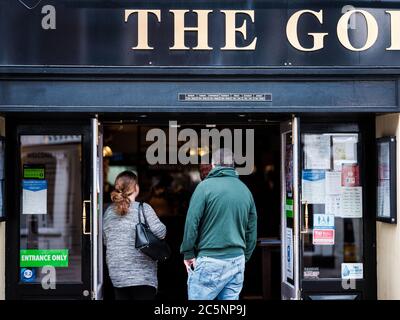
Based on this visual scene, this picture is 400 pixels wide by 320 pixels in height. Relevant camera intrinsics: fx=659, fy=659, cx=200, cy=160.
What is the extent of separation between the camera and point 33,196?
22.7 ft

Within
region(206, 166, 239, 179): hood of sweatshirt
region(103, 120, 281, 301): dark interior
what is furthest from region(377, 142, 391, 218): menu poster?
region(103, 120, 281, 301): dark interior

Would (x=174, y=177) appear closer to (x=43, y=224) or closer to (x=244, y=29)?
(x=43, y=224)

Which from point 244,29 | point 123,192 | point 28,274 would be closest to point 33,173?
point 28,274

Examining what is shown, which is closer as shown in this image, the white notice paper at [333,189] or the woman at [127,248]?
the woman at [127,248]

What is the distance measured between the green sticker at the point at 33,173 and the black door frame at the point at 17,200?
5.0 inches

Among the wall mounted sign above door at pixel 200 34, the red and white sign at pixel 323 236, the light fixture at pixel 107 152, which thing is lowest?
the red and white sign at pixel 323 236

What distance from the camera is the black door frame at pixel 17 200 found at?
6.76 meters

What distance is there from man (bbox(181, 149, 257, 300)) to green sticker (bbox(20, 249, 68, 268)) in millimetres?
1806

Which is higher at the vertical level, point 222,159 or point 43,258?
point 222,159

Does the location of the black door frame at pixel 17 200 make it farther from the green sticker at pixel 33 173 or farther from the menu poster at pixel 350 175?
the menu poster at pixel 350 175

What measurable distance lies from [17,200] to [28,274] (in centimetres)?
77

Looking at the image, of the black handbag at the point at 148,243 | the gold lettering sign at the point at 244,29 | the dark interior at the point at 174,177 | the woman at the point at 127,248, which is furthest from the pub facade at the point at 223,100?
the dark interior at the point at 174,177

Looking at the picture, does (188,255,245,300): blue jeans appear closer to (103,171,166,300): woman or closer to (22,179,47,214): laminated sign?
(103,171,166,300): woman

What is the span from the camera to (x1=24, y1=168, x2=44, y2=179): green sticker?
6.91 m
